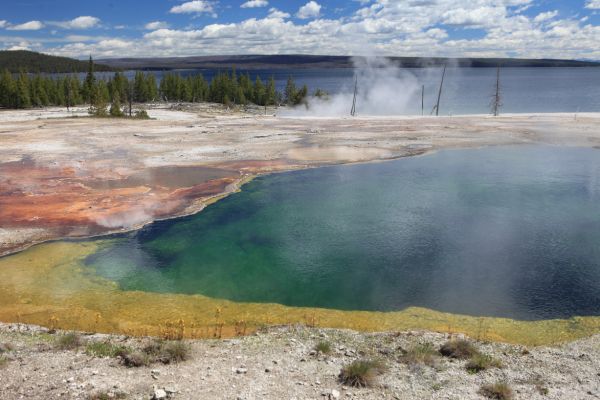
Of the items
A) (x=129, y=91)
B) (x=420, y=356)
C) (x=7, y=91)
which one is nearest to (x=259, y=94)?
(x=129, y=91)

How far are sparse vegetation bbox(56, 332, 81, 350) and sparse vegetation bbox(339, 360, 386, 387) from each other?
23.6ft

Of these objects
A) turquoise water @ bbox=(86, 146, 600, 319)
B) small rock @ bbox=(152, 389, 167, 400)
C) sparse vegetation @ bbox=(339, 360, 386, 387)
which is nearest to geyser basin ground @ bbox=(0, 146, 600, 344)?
turquoise water @ bbox=(86, 146, 600, 319)

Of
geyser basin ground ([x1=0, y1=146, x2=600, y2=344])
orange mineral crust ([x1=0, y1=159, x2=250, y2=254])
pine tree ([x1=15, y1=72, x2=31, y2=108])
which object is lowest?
geyser basin ground ([x1=0, y1=146, x2=600, y2=344])

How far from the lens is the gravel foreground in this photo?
433 inches

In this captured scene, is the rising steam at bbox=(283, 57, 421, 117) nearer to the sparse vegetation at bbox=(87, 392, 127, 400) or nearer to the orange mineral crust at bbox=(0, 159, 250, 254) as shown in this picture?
the orange mineral crust at bbox=(0, 159, 250, 254)

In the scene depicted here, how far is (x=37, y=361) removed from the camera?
1223 cm

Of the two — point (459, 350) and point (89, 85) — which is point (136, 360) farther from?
point (89, 85)

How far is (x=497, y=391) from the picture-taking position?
11.0m

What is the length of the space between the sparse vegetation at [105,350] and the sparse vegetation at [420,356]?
23.6 ft

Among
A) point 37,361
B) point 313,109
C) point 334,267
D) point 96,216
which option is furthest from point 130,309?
point 313,109

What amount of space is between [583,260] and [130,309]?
18264 mm

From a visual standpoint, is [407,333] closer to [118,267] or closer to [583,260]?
[583,260]

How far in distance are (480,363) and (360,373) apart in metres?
3.19

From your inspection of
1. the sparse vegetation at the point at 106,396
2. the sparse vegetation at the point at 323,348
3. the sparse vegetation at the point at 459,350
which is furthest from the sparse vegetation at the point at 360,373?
the sparse vegetation at the point at 106,396
